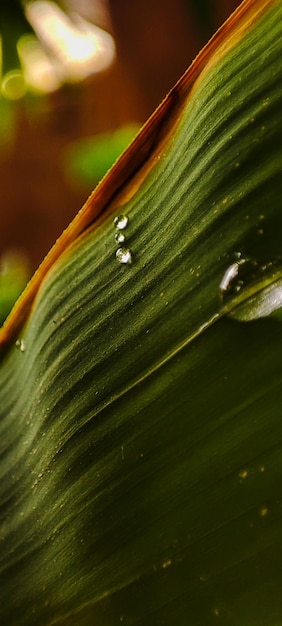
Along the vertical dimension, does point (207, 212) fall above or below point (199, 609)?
above

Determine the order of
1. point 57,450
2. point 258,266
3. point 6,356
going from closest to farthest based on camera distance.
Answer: point 258,266 → point 57,450 → point 6,356

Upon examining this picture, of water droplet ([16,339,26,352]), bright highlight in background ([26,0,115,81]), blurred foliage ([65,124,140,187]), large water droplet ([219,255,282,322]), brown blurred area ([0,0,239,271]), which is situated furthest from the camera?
brown blurred area ([0,0,239,271])

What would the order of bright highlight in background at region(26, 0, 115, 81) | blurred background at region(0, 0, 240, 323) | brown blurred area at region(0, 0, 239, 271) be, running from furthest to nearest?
brown blurred area at region(0, 0, 239, 271) → blurred background at region(0, 0, 240, 323) → bright highlight in background at region(26, 0, 115, 81)

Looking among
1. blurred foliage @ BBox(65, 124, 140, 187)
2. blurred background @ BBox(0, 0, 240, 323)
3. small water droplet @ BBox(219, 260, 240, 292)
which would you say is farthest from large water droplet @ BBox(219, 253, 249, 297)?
blurred background @ BBox(0, 0, 240, 323)

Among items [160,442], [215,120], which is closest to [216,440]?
[160,442]

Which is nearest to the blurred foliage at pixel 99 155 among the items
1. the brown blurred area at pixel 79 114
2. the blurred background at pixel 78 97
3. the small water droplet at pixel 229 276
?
the small water droplet at pixel 229 276

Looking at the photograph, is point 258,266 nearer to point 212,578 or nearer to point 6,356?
point 212,578

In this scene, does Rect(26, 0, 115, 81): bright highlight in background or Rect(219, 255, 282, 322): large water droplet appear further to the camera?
Rect(26, 0, 115, 81): bright highlight in background

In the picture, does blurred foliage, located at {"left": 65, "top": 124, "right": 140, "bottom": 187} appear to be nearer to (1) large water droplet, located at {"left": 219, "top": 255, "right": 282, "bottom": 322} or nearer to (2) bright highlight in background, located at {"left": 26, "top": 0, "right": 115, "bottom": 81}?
(1) large water droplet, located at {"left": 219, "top": 255, "right": 282, "bottom": 322}
